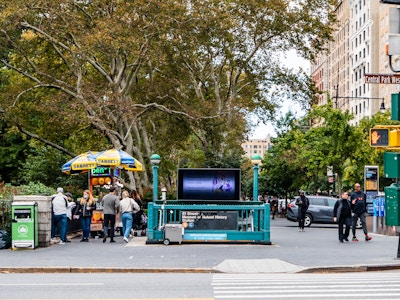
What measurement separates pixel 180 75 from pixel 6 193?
27.1 meters

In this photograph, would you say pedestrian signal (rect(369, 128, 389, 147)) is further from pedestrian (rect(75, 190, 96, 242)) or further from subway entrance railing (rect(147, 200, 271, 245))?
pedestrian (rect(75, 190, 96, 242))

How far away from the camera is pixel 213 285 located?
1425cm

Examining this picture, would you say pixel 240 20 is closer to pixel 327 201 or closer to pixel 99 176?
pixel 327 201

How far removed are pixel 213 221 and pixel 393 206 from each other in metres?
7.39

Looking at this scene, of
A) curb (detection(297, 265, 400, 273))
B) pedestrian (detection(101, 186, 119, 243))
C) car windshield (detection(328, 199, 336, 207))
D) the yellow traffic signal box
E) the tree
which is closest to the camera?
curb (detection(297, 265, 400, 273))

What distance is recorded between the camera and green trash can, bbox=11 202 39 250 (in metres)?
22.9

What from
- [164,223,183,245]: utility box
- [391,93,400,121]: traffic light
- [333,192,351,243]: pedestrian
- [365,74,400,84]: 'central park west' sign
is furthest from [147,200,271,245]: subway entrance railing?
[365,74,400,84]: 'central park west' sign

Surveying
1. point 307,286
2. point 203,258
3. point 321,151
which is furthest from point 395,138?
point 321,151

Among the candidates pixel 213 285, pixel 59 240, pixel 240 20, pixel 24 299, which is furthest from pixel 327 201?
pixel 24 299

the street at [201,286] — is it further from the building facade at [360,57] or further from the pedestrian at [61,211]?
the building facade at [360,57]

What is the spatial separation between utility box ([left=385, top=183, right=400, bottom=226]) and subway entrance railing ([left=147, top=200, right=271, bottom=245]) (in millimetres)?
6129

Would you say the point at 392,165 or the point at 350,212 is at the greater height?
the point at 392,165

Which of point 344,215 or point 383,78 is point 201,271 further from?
point 344,215

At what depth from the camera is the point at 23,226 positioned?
2294cm
